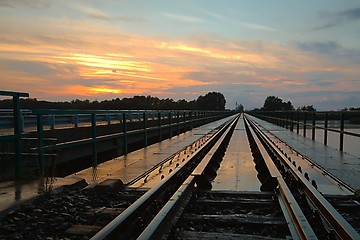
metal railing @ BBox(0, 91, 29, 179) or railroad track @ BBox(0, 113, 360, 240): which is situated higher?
metal railing @ BBox(0, 91, 29, 179)

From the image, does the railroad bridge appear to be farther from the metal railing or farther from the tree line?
the tree line

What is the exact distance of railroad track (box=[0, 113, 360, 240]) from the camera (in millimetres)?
4129

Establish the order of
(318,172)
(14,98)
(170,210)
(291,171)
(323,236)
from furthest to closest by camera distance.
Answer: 1. (318,172)
2. (291,171)
3. (14,98)
4. (170,210)
5. (323,236)

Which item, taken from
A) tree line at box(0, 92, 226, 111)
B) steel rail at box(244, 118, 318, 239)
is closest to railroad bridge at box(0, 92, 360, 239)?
steel rail at box(244, 118, 318, 239)

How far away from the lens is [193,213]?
5.21 m

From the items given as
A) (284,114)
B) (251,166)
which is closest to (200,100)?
(284,114)

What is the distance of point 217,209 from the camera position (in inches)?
215

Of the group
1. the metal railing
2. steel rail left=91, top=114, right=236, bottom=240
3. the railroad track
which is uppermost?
the metal railing

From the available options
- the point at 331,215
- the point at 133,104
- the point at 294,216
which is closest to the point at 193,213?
the point at 294,216

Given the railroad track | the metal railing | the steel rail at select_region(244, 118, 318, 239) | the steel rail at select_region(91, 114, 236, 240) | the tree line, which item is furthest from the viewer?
the tree line

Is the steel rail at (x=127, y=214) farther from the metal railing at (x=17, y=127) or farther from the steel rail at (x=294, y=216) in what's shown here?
the metal railing at (x=17, y=127)

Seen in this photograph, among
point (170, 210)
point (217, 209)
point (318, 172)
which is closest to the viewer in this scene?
point (170, 210)

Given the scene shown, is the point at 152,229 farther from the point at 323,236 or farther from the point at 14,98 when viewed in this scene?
the point at 14,98

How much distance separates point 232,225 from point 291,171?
10.2 ft
